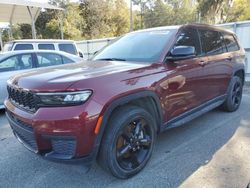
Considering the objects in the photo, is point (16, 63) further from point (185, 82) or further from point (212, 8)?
point (212, 8)

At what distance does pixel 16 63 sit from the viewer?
6.18 meters

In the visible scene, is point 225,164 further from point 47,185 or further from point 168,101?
point 47,185

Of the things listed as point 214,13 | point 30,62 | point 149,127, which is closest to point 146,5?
point 214,13

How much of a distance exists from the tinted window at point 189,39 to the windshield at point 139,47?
18cm

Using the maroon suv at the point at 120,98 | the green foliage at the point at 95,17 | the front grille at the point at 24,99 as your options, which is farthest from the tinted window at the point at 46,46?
the green foliage at the point at 95,17

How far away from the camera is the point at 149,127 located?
3.15 meters

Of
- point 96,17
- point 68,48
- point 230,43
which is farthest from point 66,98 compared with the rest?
point 96,17

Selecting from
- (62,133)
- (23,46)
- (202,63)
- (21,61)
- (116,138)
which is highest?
(23,46)

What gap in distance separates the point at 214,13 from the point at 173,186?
26702 mm

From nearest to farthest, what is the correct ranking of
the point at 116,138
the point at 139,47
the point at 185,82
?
the point at 116,138 → the point at 185,82 → the point at 139,47

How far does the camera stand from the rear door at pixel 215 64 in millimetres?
4184

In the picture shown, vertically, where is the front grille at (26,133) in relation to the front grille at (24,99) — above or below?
below

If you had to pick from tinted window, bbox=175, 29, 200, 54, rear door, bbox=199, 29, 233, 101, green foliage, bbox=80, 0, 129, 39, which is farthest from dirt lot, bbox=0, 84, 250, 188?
green foliage, bbox=80, 0, 129, 39

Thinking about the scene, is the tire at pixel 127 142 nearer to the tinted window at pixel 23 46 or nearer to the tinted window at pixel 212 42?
the tinted window at pixel 212 42
